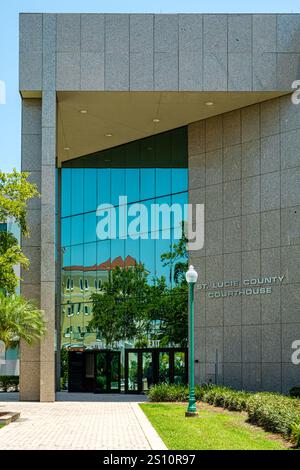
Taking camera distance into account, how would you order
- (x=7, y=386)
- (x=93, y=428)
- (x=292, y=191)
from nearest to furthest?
(x=93, y=428), (x=292, y=191), (x=7, y=386)

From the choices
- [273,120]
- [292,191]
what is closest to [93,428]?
[292,191]

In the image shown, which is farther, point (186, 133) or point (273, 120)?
point (186, 133)

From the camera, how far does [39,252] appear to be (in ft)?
103

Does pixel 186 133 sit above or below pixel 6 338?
above

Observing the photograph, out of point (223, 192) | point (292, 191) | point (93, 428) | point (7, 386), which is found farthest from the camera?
point (7, 386)

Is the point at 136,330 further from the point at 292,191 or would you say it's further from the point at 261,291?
the point at 292,191

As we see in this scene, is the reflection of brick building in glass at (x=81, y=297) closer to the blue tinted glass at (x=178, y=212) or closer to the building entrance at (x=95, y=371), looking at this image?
the building entrance at (x=95, y=371)

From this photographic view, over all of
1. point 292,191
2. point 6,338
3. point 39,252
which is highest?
point 292,191

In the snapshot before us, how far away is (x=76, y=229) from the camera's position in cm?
4200

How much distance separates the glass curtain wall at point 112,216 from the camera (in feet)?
123

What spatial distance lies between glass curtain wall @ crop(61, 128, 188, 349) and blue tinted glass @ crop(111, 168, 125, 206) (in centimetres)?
5

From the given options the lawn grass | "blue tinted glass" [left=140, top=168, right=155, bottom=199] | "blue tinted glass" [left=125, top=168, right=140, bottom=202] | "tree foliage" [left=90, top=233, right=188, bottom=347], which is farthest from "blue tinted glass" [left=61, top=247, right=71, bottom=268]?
the lawn grass

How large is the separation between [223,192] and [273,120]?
3.85m

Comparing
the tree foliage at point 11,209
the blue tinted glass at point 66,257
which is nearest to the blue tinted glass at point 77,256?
the blue tinted glass at point 66,257
